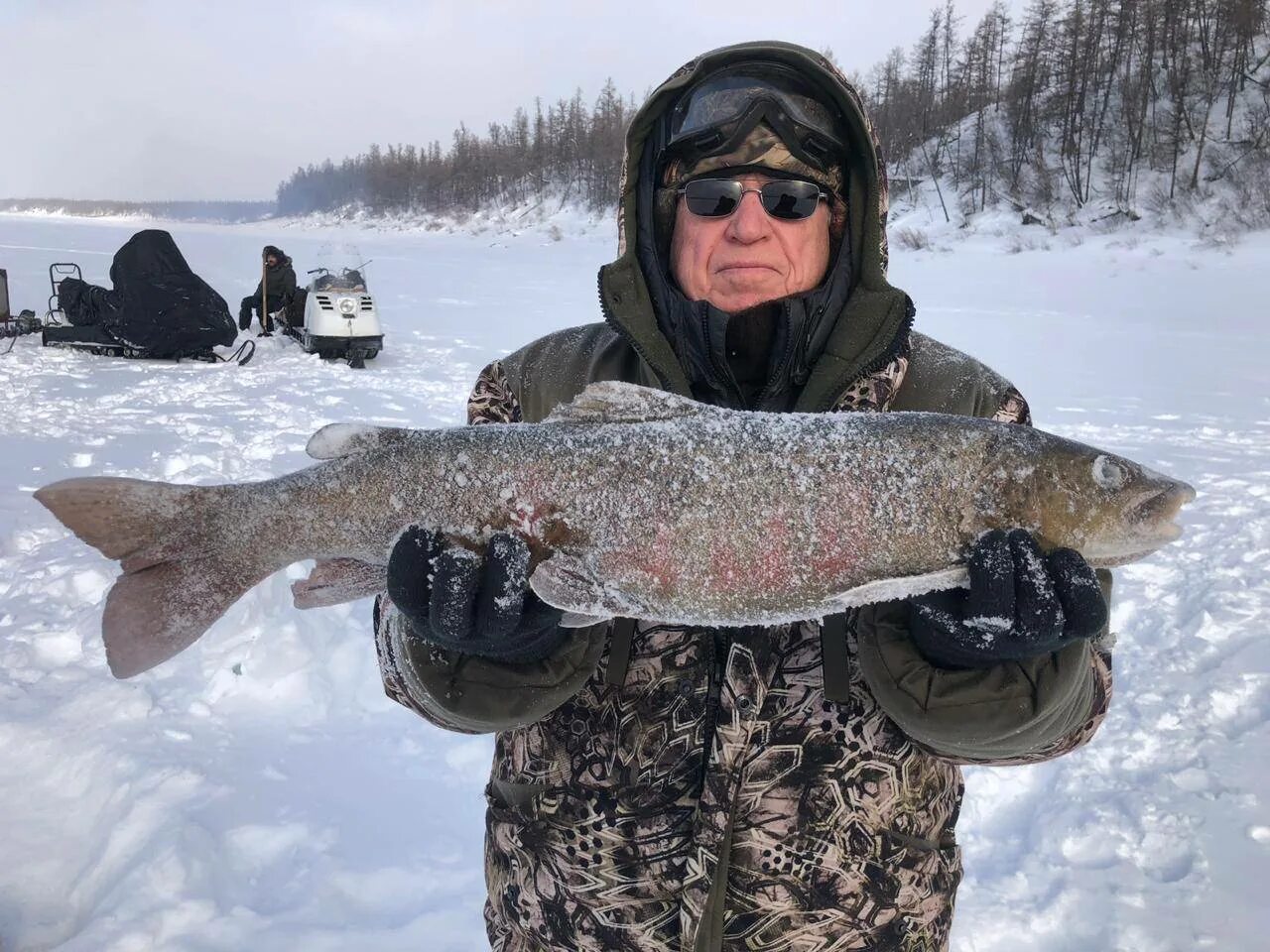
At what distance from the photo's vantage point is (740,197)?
229 centimetres

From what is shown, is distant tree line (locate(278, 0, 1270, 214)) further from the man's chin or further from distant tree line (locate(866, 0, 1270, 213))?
the man's chin

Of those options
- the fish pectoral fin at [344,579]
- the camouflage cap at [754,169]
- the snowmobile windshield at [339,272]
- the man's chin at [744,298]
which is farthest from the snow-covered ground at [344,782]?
the snowmobile windshield at [339,272]

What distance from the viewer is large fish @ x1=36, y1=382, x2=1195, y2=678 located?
1.96 m

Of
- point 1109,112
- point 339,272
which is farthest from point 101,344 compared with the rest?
point 1109,112

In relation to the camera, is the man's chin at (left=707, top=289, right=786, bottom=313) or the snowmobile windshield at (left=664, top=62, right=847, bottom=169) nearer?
the man's chin at (left=707, top=289, right=786, bottom=313)

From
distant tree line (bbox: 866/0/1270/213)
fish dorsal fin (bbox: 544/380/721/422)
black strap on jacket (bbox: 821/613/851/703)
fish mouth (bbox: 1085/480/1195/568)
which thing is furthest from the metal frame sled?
distant tree line (bbox: 866/0/1270/213)

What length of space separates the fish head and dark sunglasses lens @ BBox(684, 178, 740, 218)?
110 centimetres

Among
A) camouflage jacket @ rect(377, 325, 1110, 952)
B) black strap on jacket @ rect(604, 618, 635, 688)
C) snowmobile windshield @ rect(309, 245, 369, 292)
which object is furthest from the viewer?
snowmobile windshield @ rect(309, 245, 369, 292)

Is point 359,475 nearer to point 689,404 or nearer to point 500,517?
point 500,517

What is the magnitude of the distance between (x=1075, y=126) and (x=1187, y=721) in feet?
127

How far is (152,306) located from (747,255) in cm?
1282

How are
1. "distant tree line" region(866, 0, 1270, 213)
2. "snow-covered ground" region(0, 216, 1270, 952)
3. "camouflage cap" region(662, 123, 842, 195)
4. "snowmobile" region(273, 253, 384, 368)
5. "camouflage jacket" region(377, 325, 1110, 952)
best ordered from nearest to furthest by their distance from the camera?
"camouflage jacket" region(377, 325, 1110, 952) < "camouflage cap" region(662, 123, 842, 195) < "snow-covered ground" region(0, 216, 1270, 952) < "snowmobile" region(273, 253, 384, 368) < "distant tree line" region(866, 0, 1270, 213)

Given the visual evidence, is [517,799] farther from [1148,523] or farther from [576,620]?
[1148,523]

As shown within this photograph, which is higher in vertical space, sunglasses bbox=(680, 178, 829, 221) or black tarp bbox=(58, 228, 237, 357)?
sunglasses bbox=(680, 178, 829, 221)
